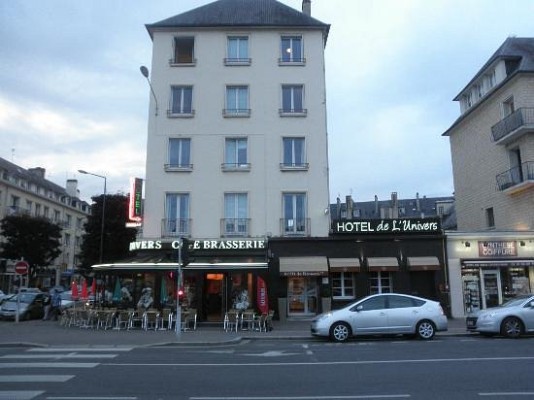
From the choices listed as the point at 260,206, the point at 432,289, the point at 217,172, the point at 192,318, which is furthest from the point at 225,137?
the point at 432,289

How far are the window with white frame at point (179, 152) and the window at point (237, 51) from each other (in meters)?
4.93

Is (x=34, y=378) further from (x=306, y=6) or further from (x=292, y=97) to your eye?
(x=306, y=6)

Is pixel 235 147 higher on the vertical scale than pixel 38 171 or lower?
lower

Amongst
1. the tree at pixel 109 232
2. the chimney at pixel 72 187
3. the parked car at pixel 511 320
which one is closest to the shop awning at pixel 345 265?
the parked car at pixel 511 320

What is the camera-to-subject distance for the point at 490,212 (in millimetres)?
31734

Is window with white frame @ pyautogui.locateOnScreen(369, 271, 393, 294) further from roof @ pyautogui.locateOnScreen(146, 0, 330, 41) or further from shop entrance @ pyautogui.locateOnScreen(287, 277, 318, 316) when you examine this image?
roof @ pyautogui.locateOnScreen(146, 0, 330, 41)

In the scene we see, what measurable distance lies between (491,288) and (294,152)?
38.5 ft

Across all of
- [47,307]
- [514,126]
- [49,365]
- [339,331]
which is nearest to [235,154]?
[47,307]

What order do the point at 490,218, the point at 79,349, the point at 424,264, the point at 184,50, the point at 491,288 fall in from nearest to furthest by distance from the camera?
the point at 79,349 → the point at 424,264 → the point at 491,288 → the point at 184,50 → the point at 490,218

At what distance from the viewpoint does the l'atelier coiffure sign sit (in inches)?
1033

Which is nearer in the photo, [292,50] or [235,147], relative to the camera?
[235,147]

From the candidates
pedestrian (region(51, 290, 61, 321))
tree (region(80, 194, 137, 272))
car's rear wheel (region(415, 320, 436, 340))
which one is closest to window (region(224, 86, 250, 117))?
pedestrian (region(51, 290, 61, 321))

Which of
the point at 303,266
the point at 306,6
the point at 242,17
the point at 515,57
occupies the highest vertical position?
the point at 306,6

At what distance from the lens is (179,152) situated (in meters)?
27.6
